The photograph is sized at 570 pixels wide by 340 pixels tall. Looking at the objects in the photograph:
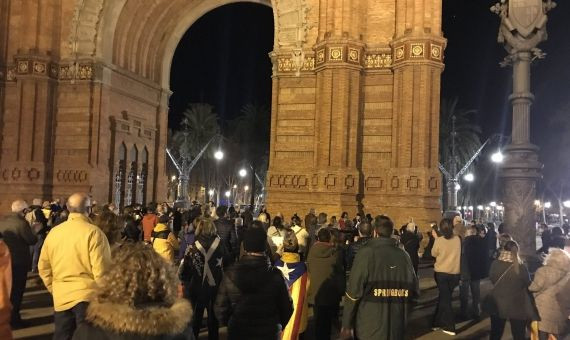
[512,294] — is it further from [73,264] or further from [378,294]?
[73,264]

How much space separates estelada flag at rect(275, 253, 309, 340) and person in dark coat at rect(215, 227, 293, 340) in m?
1.89

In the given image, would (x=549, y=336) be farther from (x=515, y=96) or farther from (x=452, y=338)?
(x=515, y=96)

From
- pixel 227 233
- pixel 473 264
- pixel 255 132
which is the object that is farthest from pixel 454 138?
pixel 227 233

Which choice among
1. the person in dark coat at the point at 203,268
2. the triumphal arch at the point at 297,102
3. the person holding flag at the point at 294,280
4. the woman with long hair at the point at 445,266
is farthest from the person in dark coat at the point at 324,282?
the triumphal arch at the point at 297,102

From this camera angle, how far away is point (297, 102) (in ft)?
72.5

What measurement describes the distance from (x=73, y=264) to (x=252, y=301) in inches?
86.6

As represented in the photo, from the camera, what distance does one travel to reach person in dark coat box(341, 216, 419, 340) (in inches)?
217

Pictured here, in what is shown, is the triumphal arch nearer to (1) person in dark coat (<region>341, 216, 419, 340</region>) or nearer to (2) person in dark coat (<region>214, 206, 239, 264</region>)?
(2) person in dark coat (<region>214, 206, 239, 264</region>)

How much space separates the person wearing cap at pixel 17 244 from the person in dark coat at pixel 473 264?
25.3ft

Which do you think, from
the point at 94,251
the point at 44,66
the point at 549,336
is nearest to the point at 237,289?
A: the point at 94,251

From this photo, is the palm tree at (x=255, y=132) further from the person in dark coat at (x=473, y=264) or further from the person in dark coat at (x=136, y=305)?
the person in dark coat at (x=136, y=305)

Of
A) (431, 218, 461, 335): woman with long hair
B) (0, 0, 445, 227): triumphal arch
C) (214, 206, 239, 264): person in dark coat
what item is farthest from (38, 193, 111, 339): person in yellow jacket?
(0, 0, 445, 227): triumphal arch

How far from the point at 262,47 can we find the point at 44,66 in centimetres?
3557

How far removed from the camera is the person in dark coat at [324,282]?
7.71m
